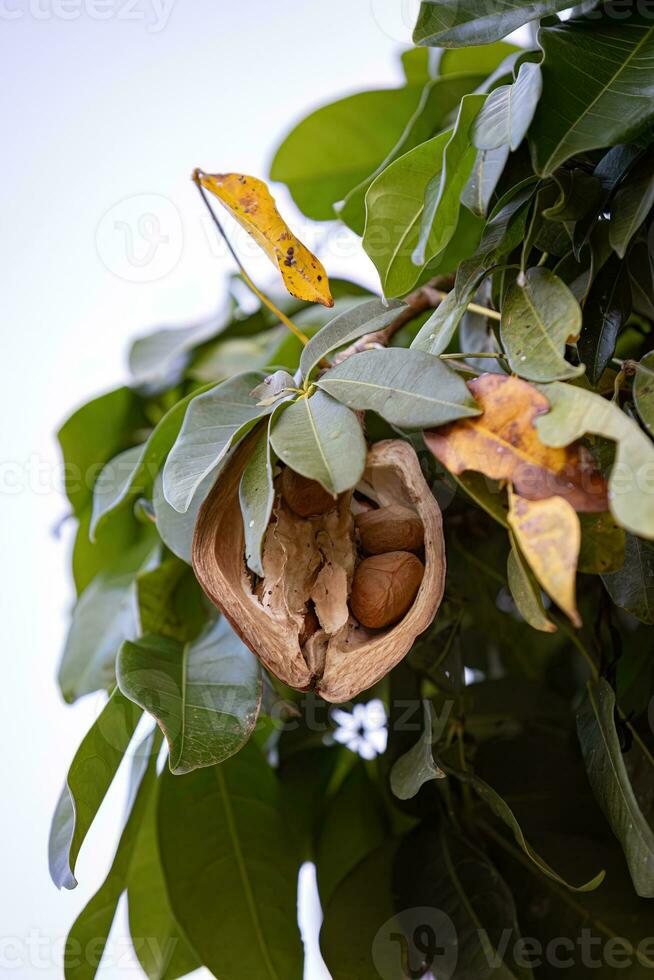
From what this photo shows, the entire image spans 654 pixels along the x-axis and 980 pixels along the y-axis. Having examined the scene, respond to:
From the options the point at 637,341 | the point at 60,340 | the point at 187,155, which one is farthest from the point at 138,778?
the point at 187,155

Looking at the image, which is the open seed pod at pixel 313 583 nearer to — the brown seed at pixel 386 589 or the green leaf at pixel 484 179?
the brown seed at pixel 386 589

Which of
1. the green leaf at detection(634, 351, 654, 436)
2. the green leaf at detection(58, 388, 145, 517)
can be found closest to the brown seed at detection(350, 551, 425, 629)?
the green leaf at detection(634, 351, 654, 436)

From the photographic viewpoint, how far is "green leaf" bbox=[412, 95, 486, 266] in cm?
38

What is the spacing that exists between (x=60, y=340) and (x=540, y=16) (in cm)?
69

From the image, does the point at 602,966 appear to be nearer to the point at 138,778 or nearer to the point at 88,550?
the point at 138,778

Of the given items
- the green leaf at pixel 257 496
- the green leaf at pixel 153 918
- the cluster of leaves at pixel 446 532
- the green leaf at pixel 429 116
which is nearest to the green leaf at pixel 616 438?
the cluster of leaves at pixel 446 532

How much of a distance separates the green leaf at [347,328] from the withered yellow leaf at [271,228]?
0.01m

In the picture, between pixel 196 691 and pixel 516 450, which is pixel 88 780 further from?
pixel 516 450

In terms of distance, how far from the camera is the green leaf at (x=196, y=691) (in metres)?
0.40

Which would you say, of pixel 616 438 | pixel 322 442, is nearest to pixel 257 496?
pixel 322 442

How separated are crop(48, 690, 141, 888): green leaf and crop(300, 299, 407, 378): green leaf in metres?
0.20

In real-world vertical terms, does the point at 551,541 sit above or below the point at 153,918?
above

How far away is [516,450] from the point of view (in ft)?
1.07

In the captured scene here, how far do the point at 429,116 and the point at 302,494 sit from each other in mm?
274
